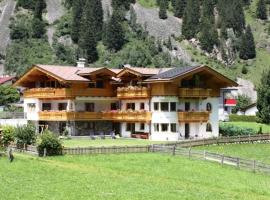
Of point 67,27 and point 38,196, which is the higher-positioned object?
point 67,27

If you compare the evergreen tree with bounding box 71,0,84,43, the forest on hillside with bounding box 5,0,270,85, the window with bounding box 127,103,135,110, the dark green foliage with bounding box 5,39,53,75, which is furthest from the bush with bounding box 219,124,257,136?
the evergreen tree with bounding box 71,0,84,43

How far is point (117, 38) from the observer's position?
551 feet

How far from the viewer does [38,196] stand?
29.1 metres

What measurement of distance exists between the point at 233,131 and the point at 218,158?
27.4m

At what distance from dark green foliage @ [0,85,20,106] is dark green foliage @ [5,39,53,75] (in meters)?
49.2

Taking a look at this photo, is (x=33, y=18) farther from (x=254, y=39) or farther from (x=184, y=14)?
(x=254, y=39)

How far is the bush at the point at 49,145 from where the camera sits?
159ft

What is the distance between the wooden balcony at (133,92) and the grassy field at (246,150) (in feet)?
41.3

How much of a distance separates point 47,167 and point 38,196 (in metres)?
12.6

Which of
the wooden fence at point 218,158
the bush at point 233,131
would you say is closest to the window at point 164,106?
the bush at point 233,131

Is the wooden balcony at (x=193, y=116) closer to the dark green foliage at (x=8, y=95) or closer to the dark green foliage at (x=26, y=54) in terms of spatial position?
the dark green foliage at (x=8, y=95)

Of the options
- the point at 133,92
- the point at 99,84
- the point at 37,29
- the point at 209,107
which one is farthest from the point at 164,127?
the point at 37,29

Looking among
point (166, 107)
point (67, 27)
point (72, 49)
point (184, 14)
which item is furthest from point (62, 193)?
point (184, 14)

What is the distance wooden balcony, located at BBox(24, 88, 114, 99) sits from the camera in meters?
70.6
